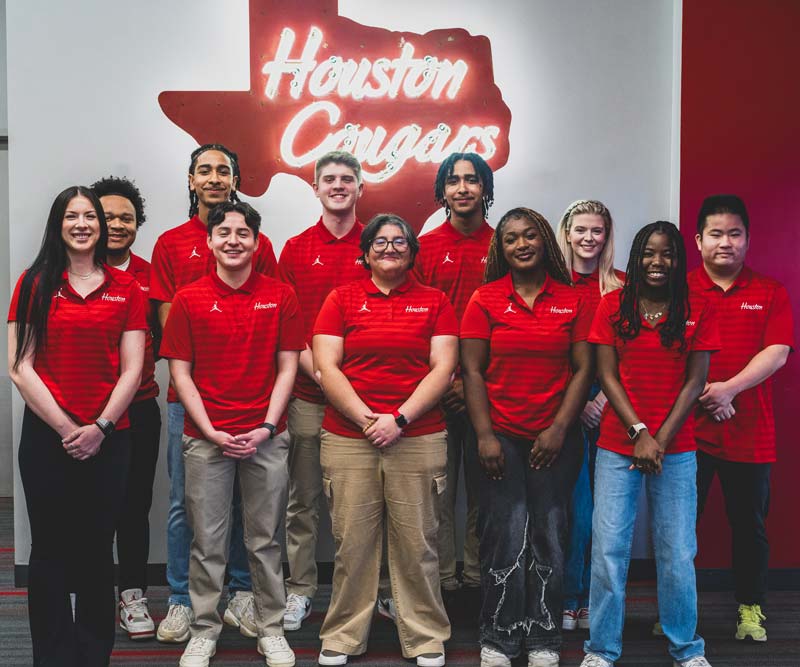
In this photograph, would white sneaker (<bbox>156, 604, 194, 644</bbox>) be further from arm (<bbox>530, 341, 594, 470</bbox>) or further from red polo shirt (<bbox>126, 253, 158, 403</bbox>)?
arm (<bbox>530, 341, 594, 470</bbox>)

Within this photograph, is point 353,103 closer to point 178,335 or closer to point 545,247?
point 545,247

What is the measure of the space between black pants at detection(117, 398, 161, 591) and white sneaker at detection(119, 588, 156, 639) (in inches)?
1.6

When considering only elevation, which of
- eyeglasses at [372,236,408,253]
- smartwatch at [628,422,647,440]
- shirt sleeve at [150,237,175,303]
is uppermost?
eyeglasses at [372,236,408,253]

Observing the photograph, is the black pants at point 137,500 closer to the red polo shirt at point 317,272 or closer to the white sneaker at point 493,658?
the red polo shirt at point 317,272

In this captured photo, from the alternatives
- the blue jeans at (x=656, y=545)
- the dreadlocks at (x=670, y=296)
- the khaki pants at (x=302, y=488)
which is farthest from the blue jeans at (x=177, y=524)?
the dreadlocks at (x=670, y=296)

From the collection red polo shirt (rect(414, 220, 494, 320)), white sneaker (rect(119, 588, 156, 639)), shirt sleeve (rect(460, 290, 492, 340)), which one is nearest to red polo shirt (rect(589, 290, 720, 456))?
shirt sleeve (rect(460, 290, 492, 340))

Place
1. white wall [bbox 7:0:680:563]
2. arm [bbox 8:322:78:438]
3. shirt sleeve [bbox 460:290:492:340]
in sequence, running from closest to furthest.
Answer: arm [bbox 8:322:78:438] < shirt sleeve [bbox 460:290:492:340] < white wall [bbox 7:0:680:563]

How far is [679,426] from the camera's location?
2.77m

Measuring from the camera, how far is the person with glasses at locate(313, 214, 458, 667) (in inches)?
115

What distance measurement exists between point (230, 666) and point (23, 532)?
5.30 feet

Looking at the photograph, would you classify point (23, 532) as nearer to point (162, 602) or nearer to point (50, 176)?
point (162, 602)

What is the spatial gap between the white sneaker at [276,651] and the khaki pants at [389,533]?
145mm

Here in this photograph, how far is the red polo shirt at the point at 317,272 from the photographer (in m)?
3.41

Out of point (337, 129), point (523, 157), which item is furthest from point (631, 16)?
point (337, 129)
